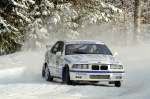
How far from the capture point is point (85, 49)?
1473cm

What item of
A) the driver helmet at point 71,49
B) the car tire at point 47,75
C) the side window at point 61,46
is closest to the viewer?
the driver helmet at point 71,49

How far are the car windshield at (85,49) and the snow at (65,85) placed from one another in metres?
1.09

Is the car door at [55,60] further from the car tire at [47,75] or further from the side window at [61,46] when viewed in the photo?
the car tire at [47,75]

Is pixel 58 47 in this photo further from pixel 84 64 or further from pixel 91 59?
pixel 84 64

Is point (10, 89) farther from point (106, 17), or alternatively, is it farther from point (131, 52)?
point (106, 17)

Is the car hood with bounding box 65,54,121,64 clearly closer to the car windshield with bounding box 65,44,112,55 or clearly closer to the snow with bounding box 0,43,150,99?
the car windshield with bounding box 65,44,112,55

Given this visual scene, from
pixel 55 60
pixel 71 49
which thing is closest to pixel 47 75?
pixel 55 60

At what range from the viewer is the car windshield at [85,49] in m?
14.6

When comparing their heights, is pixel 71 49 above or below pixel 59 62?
above

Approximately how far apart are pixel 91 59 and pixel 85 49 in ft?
4.05

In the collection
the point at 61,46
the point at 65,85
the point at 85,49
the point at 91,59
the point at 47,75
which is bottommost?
the point at 65,85

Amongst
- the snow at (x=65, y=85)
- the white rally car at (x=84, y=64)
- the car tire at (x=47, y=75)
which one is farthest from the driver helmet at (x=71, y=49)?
the car tire at (x=47, y=75)

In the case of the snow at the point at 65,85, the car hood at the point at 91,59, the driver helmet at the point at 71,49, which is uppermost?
the driver helmet at the point at 71,49

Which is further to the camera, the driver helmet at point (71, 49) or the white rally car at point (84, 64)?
the driver helmet at point (71, 49)
